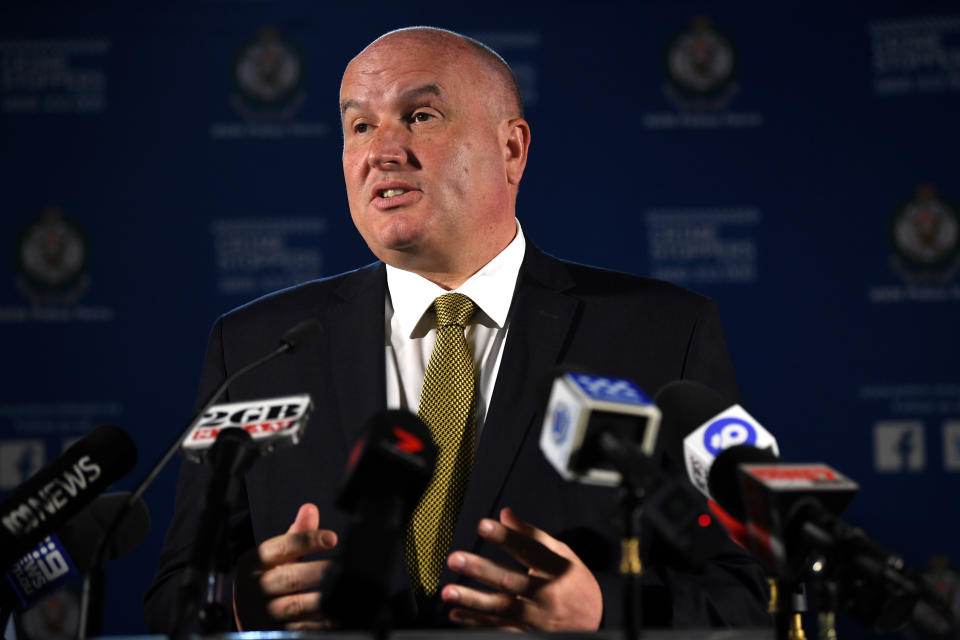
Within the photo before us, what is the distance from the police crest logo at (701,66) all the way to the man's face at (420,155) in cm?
187

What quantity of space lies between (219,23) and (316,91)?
48cm

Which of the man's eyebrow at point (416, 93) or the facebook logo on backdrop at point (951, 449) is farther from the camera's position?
the facebook logo on backdrop at point (951, 449)

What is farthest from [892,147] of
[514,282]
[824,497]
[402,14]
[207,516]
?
[207,516]

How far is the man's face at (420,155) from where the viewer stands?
195 cm

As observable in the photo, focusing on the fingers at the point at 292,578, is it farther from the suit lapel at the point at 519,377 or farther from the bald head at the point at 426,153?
the bald head at the point at 426,153

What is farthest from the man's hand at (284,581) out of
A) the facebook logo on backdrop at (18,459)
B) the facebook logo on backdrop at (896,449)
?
the facebook logo on backdrop at (896,449)

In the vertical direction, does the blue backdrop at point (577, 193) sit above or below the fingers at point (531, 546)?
above

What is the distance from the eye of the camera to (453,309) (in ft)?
6.32

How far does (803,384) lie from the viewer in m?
3.54

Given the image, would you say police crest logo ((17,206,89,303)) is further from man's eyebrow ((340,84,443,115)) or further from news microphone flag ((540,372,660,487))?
news microphone flag ((540,372,660,487))

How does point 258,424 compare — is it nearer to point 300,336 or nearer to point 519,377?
point 300,336

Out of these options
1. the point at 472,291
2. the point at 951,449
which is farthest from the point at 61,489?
the point at 951,449

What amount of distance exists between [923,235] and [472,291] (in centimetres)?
238

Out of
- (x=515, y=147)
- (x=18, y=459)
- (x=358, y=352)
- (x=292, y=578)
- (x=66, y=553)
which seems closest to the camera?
(x=66, y=553)
